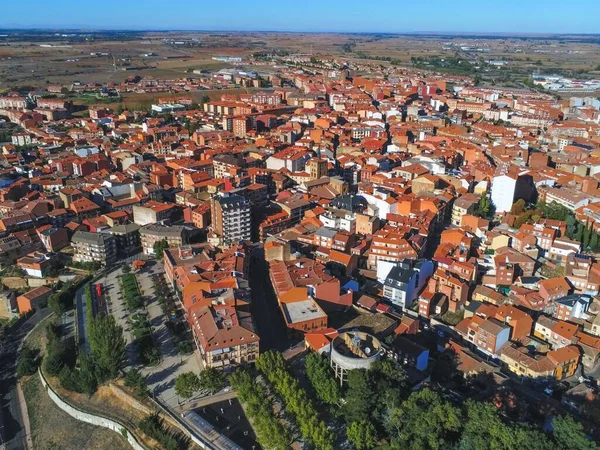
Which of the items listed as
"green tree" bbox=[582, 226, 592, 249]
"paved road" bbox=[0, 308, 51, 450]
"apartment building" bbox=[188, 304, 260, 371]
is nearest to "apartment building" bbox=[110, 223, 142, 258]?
"paved road" bbox=[0, 308, 51, 450]

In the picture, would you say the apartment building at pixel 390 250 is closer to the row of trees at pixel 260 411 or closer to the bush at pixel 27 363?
the row of trees at pixel 260 411

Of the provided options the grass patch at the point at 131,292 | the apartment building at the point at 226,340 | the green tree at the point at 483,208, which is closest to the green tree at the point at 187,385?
the apartment building at the point at 226,340

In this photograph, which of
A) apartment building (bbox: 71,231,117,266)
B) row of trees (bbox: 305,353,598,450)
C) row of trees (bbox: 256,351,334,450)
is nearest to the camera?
row of trees (bbox: 305,353,598,450)

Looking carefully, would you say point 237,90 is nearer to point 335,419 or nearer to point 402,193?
point 402,193

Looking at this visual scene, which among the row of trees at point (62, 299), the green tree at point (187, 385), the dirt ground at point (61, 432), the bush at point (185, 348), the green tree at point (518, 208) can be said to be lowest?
the dirt ground at point (61, 432)

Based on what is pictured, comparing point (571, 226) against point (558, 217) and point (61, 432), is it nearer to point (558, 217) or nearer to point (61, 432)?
point (558, 217)

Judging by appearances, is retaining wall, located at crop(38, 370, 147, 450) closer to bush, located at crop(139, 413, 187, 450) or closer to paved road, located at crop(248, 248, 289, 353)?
bush, located at crop(139, 413, 187, 450)
